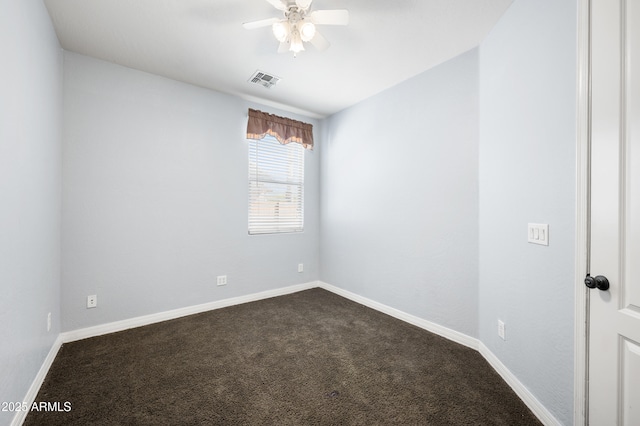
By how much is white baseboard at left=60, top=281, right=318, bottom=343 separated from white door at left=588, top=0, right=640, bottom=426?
10.3 feet

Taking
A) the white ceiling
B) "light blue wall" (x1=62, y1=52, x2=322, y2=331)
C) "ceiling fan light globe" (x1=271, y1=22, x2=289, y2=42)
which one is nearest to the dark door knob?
the white ceiling

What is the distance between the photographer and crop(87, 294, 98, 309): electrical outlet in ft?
8.19

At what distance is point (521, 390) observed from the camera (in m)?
1.70

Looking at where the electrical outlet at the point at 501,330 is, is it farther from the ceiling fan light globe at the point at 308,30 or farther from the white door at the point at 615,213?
the ceiling fan light globe at the point at 308,30

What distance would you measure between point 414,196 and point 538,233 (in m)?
1.32

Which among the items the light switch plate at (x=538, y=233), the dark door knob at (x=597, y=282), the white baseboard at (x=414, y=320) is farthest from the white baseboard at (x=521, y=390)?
the light switch plate at (x=538, y=233)

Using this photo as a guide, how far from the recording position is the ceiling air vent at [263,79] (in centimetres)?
281

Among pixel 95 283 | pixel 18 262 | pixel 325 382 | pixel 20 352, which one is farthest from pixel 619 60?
pixel 95 283

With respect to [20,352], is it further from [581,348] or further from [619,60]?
[619,60]

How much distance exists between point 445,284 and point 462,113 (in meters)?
1.61

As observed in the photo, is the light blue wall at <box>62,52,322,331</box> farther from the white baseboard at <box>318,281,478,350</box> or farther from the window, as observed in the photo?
the white baseboard at <box>318,281,478,350</box>

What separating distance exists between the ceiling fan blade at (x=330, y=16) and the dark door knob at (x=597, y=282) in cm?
194

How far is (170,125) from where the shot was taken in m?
2.94

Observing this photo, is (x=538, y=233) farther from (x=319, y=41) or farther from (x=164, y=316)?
(x=164, y=316)
